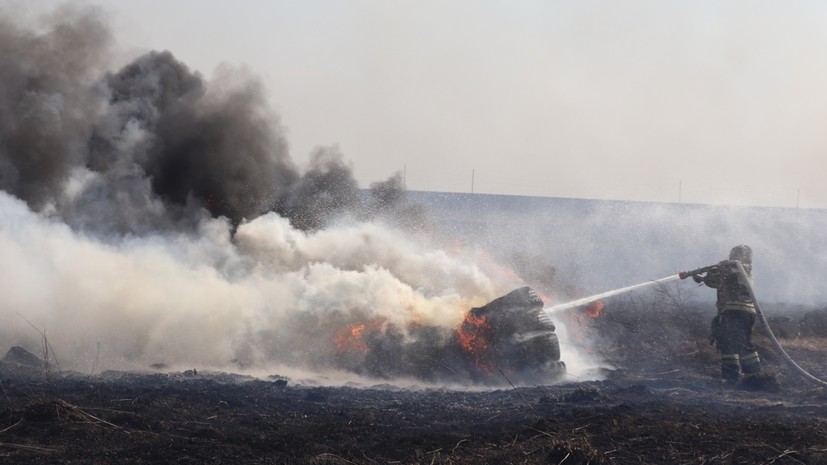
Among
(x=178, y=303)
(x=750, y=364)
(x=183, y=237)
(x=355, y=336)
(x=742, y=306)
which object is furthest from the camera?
(x=183, y=237)

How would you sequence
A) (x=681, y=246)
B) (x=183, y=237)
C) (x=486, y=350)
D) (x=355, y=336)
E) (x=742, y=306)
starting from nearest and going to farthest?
(x=742, y=306)
(x=486, y=350)
(x=355, y=336)
(x=183, y=237)
(x=681, y=246)

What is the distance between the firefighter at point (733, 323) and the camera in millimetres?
16172

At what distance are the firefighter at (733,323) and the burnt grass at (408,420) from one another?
515mm

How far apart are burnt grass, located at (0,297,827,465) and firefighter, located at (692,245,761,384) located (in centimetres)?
51

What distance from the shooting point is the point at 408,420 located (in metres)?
12.1

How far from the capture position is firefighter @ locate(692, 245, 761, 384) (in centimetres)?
1617

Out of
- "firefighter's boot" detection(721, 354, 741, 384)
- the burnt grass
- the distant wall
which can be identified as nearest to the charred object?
the burnt grass

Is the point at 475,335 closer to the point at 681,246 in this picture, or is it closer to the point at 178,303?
the point at 178,303

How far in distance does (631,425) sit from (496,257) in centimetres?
2181

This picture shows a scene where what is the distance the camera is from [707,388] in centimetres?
1563

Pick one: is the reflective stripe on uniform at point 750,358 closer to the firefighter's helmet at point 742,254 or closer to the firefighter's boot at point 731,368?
the firefighter's boot at point 731,368

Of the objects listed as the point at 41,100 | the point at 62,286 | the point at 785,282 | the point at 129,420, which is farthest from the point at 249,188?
the point at 785,282

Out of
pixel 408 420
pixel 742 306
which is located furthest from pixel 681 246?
pixel 408 420

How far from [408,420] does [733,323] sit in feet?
26.4
